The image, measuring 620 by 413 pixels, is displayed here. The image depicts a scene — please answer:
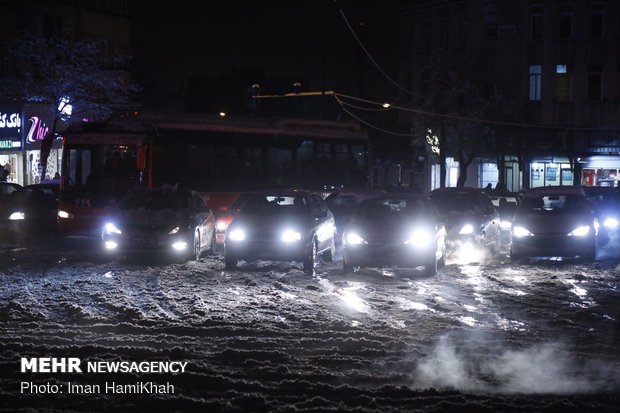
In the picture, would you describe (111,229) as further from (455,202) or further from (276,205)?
(455,202)

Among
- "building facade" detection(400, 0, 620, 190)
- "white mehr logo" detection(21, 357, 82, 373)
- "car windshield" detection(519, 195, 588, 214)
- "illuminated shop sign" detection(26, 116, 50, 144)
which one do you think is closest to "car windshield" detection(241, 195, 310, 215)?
"car windshield" detection(519, 195, 588, 214)

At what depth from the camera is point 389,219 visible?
1773 cm

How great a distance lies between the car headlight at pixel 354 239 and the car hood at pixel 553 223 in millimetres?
4877

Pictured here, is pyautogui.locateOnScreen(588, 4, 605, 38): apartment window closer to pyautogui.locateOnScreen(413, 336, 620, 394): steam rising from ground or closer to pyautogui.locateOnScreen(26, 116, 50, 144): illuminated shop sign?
pyautogui.locateOnScreen(26, 116, 50, 144): illuminated shop sign

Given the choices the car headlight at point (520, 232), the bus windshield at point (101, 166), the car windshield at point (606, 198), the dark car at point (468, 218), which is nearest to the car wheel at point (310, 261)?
the dark car at point (468, 218)

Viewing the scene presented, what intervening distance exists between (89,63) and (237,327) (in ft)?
109

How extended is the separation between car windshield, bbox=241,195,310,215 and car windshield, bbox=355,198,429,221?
4.14ft

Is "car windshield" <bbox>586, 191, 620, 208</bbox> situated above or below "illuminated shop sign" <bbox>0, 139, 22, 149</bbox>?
below

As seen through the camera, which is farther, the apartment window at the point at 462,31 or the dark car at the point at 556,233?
the apartment window at the point at 462,31

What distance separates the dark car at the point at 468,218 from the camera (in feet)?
70.2

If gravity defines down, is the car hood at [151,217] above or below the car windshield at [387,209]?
below

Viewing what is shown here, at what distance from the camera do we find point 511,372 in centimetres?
851

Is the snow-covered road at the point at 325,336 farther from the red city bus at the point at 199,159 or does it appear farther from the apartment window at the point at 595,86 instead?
the apartment window at the point at 595,86

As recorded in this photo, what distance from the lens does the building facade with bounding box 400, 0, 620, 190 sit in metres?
53.2
